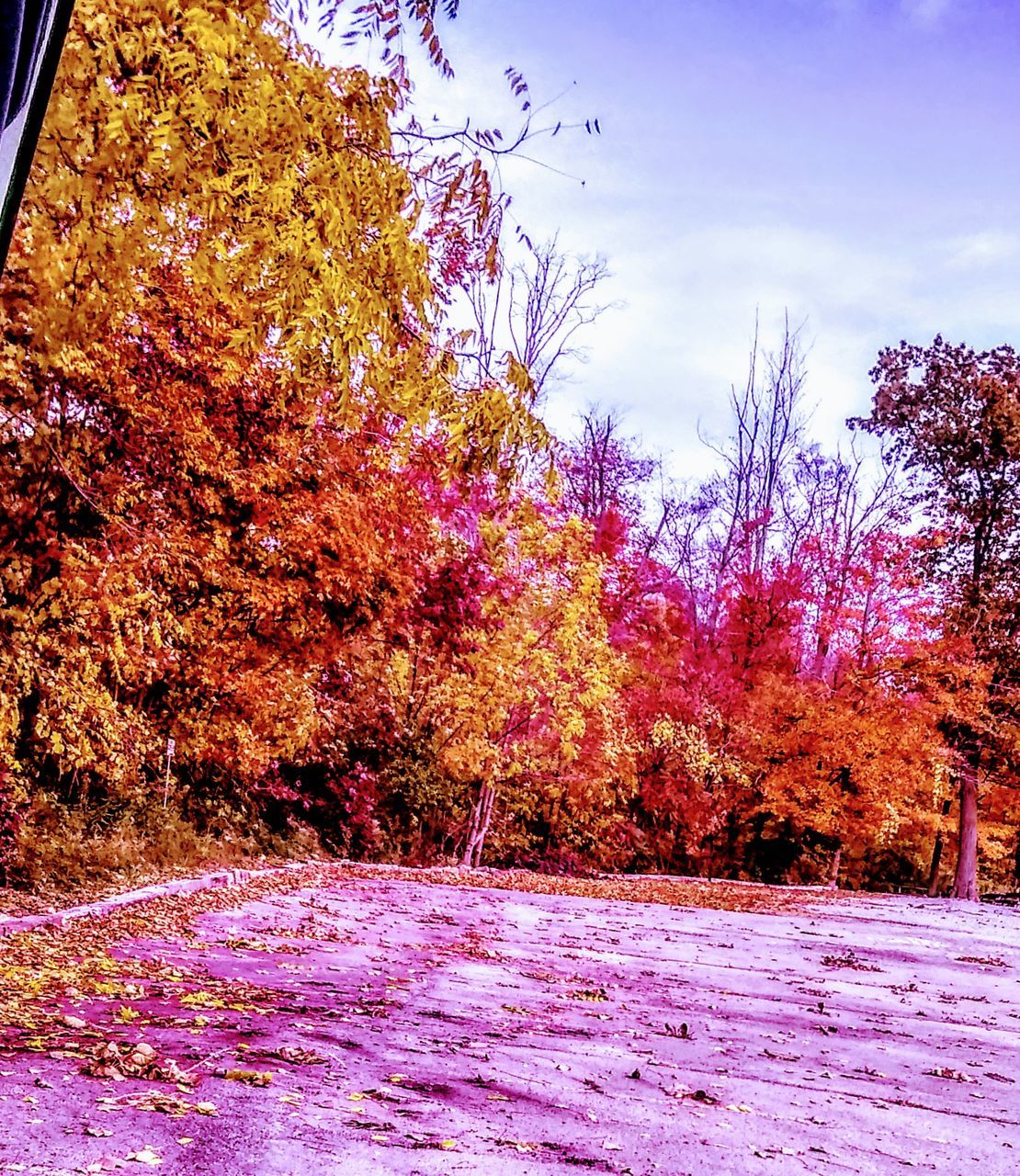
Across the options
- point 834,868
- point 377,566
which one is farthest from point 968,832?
point 377,566

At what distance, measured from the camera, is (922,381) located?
99.3 ft

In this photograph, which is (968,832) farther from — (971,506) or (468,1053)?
(468,1053)

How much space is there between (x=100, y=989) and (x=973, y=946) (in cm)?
1245

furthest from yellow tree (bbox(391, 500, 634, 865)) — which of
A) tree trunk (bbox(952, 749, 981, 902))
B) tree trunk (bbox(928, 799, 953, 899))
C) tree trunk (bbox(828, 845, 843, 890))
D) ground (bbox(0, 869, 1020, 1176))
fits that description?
tree trunk (bbox(928, 799, 953, 899))

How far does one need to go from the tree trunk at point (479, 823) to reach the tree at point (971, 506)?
11638 millimetres

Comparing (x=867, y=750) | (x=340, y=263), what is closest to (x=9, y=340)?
(x=340, y=263)

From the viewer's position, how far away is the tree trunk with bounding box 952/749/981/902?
2631 cm

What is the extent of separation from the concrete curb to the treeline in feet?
3.47

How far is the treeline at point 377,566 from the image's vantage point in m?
4.52

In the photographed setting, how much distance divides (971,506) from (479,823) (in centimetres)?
1627

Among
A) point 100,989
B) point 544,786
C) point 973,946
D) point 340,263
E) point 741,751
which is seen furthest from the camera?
point 741,751

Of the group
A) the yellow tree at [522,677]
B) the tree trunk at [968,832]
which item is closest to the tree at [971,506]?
the tree trunk at [968,832]

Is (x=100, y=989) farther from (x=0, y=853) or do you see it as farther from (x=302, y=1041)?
(x=0, y=853)

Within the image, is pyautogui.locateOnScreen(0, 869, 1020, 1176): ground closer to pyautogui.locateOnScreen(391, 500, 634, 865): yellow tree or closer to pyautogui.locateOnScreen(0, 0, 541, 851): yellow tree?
pyautogui.locateOnScreen(0, 0, 541, 851): yellow tree
